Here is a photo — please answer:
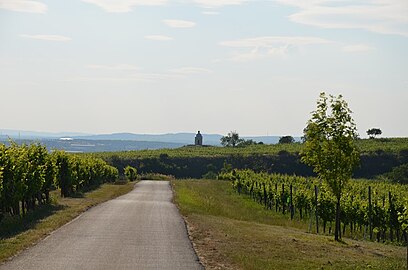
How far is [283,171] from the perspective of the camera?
11950 centimetres

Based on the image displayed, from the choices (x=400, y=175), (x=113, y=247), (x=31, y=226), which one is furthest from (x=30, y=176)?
(x=400, y=175)

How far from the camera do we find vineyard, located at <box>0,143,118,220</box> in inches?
1013

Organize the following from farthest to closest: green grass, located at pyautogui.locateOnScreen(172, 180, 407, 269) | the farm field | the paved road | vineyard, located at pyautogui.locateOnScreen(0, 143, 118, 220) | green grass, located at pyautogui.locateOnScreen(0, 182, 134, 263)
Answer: the farm field < vineyard, located at pyautogui.locateOnScreen(0, 143, 118, 220) < green grass, located at pyautogui.locateOnScreen(0, 182, 134, 263) < green grass, located at pyautogui.locateOnScreen(172, 180, 407, 269) < the paved road

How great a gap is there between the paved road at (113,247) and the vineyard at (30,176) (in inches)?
115

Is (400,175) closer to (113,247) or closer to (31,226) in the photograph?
(31,226)

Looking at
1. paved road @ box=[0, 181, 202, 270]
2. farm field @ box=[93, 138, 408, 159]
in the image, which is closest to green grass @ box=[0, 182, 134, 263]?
paved road @ box=[0, 181, 202, 270]

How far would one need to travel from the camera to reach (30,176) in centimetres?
3017

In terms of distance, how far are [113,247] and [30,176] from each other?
43.6 ft

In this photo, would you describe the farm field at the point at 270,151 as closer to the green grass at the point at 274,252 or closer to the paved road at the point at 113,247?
the paved road at the point at 113,247

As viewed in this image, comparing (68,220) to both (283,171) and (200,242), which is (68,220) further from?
(283,171)

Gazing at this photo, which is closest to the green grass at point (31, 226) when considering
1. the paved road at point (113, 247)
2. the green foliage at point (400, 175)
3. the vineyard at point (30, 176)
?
the paved road at point (113, 247)

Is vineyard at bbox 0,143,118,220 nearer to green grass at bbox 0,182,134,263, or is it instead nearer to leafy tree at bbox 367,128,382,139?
green grass at bbox 0,182,134,263

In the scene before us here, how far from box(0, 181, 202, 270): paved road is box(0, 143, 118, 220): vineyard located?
292 centimetres

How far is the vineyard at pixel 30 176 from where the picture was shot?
25.7 m
